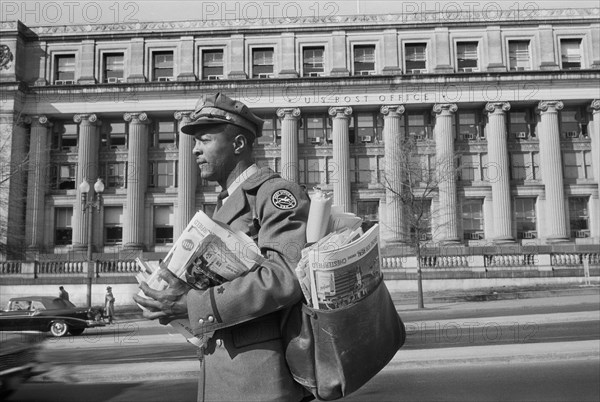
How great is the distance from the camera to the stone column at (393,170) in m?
45.3

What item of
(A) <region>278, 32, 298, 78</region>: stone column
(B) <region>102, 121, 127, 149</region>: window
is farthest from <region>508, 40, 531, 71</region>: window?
(B) <region>102, 121, 127, 149</region>: window

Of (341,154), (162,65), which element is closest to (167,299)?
(341,154)

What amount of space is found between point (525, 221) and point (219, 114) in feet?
163

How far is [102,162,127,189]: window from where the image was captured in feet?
167

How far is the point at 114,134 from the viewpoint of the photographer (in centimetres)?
5212

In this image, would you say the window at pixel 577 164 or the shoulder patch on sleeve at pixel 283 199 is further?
the window at pixel 577 164

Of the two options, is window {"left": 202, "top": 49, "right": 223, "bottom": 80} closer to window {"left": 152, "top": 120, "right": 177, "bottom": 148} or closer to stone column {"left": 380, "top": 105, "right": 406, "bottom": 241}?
window {"left": 152, "top": 120, "right": 177, "bottom": 148}

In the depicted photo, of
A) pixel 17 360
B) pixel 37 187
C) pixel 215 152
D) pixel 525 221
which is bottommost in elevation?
pixel 17 360

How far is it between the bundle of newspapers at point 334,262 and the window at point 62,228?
2021 inches

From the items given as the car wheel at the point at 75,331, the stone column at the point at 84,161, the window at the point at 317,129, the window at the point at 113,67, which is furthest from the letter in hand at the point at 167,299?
the window at the point at 113,67

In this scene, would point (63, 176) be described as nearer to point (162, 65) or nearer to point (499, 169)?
point (162, 65)

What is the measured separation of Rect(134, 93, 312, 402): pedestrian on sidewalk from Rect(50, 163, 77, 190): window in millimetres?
50967

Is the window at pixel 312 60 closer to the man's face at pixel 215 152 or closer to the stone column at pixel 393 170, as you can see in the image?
the stone column at pixel 393 170

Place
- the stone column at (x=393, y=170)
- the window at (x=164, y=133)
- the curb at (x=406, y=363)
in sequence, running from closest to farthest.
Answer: the curb at (x=406, y=363) → the stone column at (x=393, y=170) → the window at (x=164, y=133)
